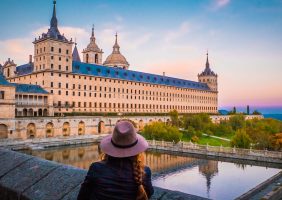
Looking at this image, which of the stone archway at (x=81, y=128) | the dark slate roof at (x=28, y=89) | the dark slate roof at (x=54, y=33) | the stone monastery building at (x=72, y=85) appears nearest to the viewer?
the dark slate roof at (x=28, y=89)

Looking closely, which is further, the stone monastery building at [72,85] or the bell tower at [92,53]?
the bell tower at [92,53]

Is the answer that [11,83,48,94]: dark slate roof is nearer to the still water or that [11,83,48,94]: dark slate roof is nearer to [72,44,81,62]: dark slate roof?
the still water

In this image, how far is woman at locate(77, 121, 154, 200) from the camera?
8.22 ft

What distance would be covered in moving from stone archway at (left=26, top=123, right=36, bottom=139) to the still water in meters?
6.24

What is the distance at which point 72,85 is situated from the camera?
198 feet

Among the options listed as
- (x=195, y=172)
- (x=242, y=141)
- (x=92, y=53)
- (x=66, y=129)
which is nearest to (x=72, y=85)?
(x=66, y=129)

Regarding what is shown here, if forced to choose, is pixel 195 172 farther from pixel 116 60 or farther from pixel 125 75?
pixel 116 60

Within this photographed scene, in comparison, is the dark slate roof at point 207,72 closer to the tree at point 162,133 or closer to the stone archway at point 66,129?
the tree at point 162,133

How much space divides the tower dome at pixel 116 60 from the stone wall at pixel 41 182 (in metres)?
89.0

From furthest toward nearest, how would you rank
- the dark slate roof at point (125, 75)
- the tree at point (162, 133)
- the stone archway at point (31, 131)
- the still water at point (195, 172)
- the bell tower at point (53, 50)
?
the dark slate roof at point (125, 75), the bell tower at point (53, 50), the tree at point (162, 133), the stone archway at point (31, 131), the still water at point (195, 172)

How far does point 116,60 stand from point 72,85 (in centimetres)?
3479

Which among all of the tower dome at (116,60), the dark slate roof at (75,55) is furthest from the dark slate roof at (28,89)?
the tower dome at (116,60)

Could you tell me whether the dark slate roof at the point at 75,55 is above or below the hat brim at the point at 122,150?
above

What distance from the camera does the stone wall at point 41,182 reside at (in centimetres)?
332
